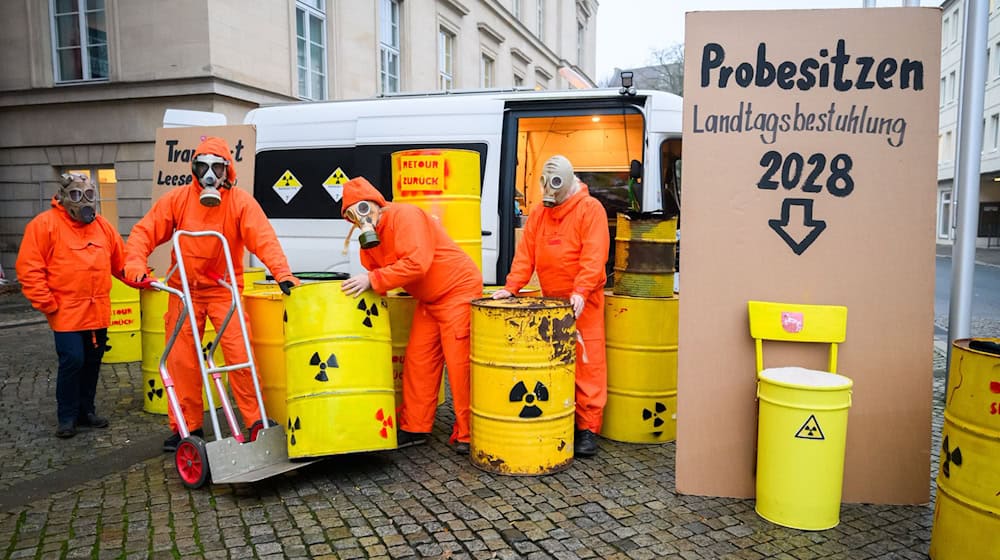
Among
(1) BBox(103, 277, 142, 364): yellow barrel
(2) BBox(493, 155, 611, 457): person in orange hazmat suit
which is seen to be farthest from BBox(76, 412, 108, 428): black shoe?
(2) BBox(493, 155, 611, 457): person in orange hazmat suit

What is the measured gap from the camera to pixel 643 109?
649 centimetres

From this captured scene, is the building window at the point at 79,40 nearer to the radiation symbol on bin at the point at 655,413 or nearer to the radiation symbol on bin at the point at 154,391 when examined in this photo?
the radiation symbol on bin at the point at 154,391

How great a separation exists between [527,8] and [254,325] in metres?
22.4

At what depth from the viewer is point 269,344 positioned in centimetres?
426

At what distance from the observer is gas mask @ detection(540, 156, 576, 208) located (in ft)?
13.8

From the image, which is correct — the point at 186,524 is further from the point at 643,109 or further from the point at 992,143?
the point at 992,143

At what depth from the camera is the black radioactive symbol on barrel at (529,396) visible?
3834mm

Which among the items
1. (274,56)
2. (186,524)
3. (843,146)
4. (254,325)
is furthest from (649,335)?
(274,56)

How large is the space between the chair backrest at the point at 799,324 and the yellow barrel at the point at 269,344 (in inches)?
108

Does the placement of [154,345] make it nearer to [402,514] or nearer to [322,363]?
[322,363]

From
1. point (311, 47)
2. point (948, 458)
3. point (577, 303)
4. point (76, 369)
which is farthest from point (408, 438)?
point (311, 47)

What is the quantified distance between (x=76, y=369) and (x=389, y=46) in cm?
1336

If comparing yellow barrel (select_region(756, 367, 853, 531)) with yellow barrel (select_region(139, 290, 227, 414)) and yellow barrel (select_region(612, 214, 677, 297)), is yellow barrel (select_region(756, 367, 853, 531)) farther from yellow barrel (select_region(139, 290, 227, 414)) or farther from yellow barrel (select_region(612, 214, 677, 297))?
yellow barrel (select_region(139, 290, 227, 414))

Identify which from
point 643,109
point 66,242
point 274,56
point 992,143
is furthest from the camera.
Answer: point 992,143
